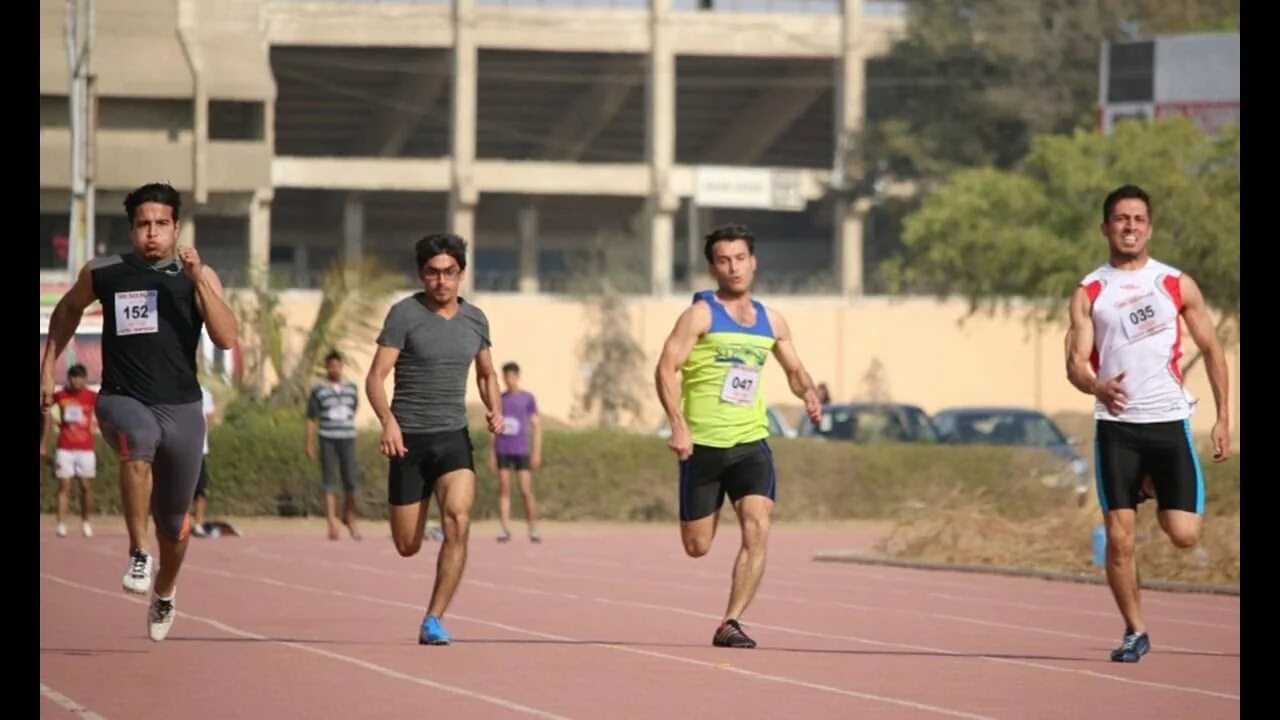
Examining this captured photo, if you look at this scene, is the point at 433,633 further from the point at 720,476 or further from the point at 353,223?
the point at 353,223

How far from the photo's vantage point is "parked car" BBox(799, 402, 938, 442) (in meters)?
37.9

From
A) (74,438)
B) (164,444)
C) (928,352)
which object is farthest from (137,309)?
(928,352)

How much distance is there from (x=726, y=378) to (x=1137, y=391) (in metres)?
2.25

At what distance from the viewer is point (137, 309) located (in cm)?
1289

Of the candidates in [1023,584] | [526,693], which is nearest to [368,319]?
[1023,584]

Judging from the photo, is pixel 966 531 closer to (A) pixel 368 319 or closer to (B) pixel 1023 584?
(B) pixel 1023 584

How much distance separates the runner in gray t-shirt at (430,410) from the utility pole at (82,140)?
29497mm

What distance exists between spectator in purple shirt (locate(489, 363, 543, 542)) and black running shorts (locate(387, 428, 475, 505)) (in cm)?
1393

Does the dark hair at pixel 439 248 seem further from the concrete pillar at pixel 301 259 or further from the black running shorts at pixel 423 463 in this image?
the concrete pillar at pixel 301 259

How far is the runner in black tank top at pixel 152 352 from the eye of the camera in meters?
12.8

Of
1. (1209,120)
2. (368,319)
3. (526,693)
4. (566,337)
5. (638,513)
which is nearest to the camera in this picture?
(526,693)

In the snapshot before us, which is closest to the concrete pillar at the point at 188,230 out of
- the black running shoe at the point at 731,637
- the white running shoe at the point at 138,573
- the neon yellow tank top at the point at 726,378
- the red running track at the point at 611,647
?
the red running track at the point at 611,647
